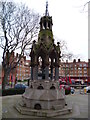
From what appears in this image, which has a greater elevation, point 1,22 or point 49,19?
point 1,22

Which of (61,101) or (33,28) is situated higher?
(33,28)

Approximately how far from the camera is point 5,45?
20.6 m

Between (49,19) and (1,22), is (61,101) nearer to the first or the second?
(49,19)

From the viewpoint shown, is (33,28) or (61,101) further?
(33,28)

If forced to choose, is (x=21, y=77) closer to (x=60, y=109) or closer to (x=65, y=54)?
(x=65, y=54)

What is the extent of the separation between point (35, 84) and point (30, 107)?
5.26 feet

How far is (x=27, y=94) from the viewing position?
10.3 meters

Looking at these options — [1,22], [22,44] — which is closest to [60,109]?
[22,44]

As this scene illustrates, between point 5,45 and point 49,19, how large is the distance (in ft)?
35.6

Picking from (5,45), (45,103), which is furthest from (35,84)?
(5,45)

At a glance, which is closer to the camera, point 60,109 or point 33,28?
point 60,109

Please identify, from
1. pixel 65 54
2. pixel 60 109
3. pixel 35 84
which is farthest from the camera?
pixel 65 54

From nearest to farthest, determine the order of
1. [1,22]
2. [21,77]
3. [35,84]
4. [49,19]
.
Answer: [35,84]
[49,19]
[1,22]
[21,77]

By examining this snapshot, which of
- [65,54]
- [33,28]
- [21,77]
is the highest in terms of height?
[33,28]
